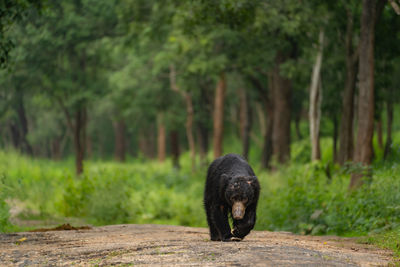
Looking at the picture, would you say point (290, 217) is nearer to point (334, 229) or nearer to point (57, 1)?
point (334, 229)

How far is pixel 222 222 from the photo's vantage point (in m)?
8.66

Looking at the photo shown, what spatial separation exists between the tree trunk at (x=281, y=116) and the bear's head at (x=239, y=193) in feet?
51.5

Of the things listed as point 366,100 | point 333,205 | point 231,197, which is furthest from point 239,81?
point 231,197

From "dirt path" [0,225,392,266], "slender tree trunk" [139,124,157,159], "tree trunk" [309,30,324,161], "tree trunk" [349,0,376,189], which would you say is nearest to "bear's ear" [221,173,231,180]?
"dirt path" [0,225,392,266]

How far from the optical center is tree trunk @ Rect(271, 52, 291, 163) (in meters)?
23.7

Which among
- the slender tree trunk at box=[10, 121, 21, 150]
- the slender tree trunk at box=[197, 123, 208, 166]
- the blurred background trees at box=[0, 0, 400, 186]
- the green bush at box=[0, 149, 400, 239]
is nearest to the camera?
the green bush at box=[0, 149, 400, 239]

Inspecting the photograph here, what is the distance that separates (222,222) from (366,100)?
7.70 metres

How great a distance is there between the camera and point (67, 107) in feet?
100

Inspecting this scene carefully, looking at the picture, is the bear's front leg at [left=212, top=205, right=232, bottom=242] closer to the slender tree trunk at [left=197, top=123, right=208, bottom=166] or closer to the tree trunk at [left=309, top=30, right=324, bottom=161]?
the tree trunk at [left=309, top=30, right=324, bottom=161]

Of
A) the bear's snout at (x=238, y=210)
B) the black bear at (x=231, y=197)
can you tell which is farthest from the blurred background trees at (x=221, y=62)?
the bear's snout at (x=238, y=210)

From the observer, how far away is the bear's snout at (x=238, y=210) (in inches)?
309

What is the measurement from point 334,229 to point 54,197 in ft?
30.8

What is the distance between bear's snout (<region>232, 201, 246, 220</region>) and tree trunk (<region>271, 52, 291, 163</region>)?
51.9ft

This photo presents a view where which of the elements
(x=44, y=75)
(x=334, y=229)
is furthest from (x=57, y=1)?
(x=334, y=229)
